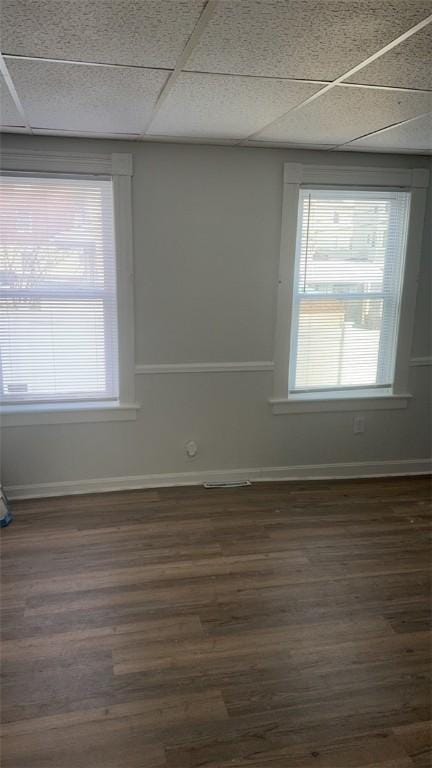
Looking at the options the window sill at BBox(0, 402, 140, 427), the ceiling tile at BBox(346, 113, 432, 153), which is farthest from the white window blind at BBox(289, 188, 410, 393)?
the window sill at BBox(0, 402, 140, 427)

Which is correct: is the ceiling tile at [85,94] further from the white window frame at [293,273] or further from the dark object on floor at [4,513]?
the dark object on floor at [4,513]

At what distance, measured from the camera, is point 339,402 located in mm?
3875

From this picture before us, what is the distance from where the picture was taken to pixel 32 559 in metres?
2.83

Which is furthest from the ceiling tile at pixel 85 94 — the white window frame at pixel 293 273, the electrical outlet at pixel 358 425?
the electrical outlet at pixel 358 425

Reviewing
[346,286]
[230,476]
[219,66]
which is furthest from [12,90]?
[230,476]

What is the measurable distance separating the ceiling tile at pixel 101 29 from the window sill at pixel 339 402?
2479 millimetres

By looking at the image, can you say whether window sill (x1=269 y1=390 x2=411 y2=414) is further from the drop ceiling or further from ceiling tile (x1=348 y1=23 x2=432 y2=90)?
ceiling tile (x1=348 y1=23 x2=432 y2=90)

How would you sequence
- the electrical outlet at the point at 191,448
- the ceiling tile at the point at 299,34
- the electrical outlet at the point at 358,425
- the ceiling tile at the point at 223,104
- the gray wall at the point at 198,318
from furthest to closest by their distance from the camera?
the electrical outlet at the point at 358,425
the electrical outlet at the point at 191,448
the gray wall at the point at 198,318
the ceiling tile at the point at 223,104
the ceiling tile at the point at 299,34

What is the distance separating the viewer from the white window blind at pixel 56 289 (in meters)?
3.20

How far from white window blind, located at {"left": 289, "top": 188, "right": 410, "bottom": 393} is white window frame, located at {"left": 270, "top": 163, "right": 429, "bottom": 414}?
50mm

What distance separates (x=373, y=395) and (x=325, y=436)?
49 centimetres

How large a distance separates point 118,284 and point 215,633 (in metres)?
2.17

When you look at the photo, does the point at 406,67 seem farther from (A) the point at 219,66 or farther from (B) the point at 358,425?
(B) the point at 358,425

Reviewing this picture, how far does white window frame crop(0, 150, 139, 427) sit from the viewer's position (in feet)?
10.3
